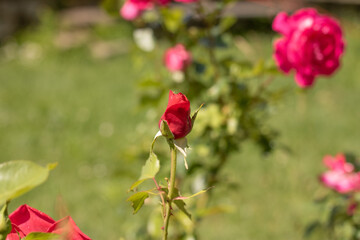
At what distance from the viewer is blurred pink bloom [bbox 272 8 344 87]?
3.34 feet

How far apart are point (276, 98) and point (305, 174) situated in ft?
5.17

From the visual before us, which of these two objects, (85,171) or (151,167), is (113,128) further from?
(151,167)

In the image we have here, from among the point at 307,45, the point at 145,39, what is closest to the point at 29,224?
the point at 307,45

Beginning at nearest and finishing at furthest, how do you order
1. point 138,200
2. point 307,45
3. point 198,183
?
1. point 138,200
2. point 307,45
3. point 198,183

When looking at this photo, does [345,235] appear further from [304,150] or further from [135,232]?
[304,150]

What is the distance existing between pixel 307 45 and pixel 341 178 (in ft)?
1.25

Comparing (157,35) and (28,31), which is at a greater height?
(157,35)

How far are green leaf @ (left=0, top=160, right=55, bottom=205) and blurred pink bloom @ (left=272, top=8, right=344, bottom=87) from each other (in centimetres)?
74

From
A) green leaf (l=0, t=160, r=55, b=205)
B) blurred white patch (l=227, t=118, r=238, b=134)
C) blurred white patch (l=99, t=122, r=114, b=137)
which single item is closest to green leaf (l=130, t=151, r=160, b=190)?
green leaf (l=0, t=160, r=55, b=205)

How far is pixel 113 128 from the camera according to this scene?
11.1ft

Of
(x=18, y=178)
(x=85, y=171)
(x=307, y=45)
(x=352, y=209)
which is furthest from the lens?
(x=85, y=171)

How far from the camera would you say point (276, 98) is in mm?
1233

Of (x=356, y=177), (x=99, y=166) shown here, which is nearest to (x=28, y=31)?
(x=99, y=166)

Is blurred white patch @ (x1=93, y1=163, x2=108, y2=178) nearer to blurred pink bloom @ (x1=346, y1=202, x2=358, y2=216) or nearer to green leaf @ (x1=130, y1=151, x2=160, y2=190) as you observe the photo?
blurred pink bloom @ (x1=346, y1=202, x2=358, y2=216)
